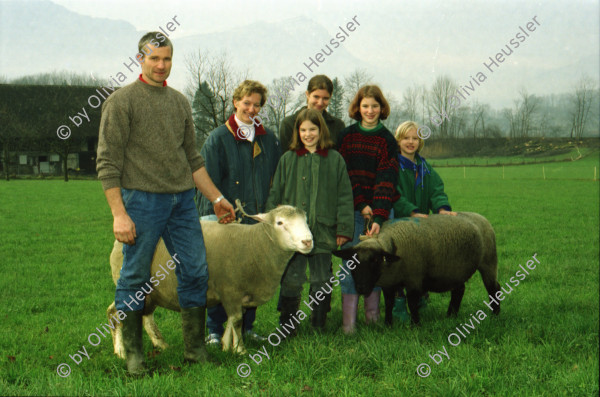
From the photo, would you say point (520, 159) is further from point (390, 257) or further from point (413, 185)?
point (390, 257)

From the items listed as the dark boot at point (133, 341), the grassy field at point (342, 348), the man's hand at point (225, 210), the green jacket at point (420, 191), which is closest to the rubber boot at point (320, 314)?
the grassy field at point (342, 348)

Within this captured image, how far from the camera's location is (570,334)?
4.58 metres

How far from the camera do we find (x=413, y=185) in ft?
18.2

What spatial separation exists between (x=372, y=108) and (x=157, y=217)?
248cm

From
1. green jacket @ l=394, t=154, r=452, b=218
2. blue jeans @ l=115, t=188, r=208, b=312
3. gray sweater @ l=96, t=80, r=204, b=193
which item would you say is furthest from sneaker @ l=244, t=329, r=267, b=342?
green jacket @ l=394, t=154, r=452, b=218

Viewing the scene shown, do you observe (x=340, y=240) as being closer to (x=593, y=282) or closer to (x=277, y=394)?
(x=277, y=394)

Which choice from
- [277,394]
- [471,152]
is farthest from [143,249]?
[471,152]

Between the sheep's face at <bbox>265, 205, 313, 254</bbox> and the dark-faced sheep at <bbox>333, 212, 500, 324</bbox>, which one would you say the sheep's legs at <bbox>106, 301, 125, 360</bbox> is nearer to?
the sheep's face at <bbox>265, 205, 313, 254</bbox>

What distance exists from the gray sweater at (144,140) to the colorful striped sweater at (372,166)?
5.97 feet

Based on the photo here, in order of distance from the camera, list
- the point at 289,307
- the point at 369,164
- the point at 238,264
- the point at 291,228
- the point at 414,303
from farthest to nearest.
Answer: the point at 414,303 → the point at 369,164 → the point at 289,307 → the point at 238,264 → the point at 291,228

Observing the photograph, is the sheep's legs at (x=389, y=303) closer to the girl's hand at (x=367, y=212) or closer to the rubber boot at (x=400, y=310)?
the rubber boot at (x=400, y=310)

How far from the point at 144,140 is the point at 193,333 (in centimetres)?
173

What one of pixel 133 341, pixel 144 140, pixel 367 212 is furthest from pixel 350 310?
pixel 144 140

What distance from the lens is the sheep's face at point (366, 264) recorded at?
15.7 ft
